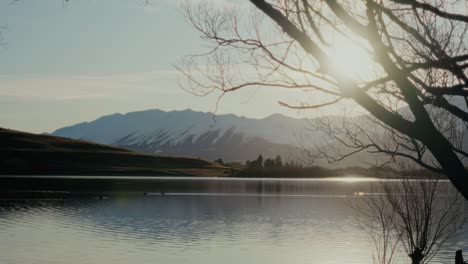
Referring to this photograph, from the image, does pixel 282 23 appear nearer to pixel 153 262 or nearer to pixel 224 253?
pixel 153 262

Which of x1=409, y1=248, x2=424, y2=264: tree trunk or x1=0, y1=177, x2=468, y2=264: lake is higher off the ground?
x1=409, y1=248, x2=424, y2=264: tree trunk

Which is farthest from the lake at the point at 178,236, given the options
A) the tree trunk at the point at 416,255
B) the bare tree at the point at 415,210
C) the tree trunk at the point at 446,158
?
the tree trunk at the point at 446,158


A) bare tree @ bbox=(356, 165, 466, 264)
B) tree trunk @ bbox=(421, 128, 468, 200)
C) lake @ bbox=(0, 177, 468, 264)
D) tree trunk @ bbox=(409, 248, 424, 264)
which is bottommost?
lake @ bbox=(0, 177, 468, 264)

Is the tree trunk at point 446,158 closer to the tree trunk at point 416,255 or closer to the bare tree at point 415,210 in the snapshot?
the bare tree at point 415,210

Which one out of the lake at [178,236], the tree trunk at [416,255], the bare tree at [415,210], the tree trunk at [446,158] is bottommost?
the lake at [178,236]

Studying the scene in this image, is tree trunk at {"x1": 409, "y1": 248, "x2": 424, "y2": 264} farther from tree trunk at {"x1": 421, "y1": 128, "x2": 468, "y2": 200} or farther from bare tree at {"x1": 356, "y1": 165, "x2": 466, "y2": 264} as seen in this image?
tree trunk at {"x1": 421, "y1": 128, "x2": 468, "y2": 200}

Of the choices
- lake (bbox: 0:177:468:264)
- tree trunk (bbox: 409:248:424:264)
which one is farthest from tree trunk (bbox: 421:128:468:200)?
lake (bbox: 0:177:468:264)

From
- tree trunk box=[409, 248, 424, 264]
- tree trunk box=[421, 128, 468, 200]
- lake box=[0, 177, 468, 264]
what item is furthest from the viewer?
lake box=[0, 177, 468, 264]

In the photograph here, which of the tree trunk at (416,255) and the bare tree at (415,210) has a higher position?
the bare tree at (415,210)

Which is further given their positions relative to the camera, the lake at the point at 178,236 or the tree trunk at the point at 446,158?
the lake at the point at 178,236

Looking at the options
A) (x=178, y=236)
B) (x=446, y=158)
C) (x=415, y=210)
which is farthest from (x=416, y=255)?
(x=178, y=236)

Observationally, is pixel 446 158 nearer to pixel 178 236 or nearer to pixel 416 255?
pixel 416 255

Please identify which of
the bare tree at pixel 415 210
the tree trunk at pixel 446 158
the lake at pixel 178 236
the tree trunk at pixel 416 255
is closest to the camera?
the tree trunk at pixel 446 158

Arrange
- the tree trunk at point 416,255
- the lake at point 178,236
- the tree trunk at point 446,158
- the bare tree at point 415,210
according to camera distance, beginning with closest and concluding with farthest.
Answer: the tree trunk at point 446,158
the bare tree at point 415,210
the tree trunk at point 416,255
the lake at point 178,236
